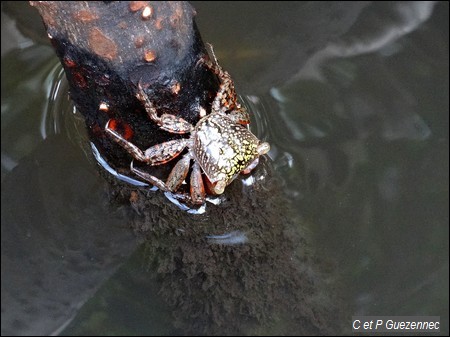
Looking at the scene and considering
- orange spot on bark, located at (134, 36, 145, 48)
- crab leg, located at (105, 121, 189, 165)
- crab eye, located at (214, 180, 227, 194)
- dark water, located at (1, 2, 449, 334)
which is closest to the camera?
orange spot on bark, located at (134, 36, 145, 48)

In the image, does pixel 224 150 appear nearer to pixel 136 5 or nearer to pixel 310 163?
pixel 136 5

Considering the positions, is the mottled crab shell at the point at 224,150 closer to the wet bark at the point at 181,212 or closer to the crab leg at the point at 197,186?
the crab leg at the point at 197,186

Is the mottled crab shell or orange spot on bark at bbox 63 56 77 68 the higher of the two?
orange spot on bark at bbox 63 56 77 68

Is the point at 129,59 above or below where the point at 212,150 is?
above

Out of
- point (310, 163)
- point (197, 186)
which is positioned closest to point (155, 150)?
point (197, 186)

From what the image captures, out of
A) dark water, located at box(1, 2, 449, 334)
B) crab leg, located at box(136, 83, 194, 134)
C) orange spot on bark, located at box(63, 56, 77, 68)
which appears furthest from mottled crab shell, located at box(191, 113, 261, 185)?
dark water, located at box(1, 2, 449, 334)

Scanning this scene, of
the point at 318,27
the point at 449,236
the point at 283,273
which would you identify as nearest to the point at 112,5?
the point at 283,273

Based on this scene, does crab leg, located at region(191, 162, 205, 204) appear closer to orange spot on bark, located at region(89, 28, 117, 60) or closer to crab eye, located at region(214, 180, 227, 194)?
crab eye, located at region(214, 180, 227, 194)
